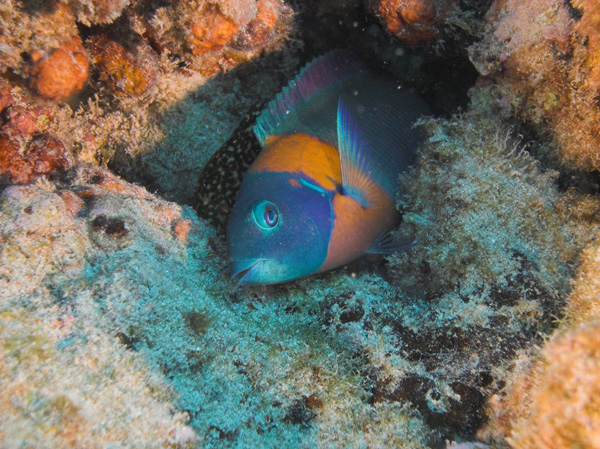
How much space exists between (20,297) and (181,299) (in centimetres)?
79

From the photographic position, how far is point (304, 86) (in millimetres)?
3537

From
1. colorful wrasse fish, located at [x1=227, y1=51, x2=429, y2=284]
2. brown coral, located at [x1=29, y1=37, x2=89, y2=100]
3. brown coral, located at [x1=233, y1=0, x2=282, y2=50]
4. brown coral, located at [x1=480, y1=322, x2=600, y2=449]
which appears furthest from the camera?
brown coral, located at [x1=233, y1=0, x2=282, y2=50]

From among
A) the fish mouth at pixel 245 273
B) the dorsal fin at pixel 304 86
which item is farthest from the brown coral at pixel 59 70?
the fish mouth at pixel 245 273

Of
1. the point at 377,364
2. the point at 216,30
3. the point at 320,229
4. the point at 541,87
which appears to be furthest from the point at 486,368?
the point at 216,30

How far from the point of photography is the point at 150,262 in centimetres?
228

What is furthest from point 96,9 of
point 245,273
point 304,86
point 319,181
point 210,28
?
point 245,273

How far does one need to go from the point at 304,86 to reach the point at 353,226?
4.94 ft

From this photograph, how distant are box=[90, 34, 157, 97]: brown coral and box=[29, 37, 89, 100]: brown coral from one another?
16 cm

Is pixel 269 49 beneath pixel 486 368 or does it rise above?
above

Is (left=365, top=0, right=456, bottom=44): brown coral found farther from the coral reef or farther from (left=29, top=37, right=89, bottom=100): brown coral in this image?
(left=29, top=37, right=89, bottom=100): brown coral

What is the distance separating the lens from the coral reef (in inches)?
94.1

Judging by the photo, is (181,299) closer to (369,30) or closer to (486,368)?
(486,368)

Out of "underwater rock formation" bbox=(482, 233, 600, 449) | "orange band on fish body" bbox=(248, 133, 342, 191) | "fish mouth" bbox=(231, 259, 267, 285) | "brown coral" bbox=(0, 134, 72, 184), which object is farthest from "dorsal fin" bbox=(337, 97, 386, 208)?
"brown coral" bbox=(0, 134, 72, 184)

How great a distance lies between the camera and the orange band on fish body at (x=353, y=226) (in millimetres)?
2898
